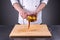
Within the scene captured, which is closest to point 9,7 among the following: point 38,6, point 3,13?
point 3,13

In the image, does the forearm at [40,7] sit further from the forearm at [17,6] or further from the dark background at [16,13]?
the forearm at [17,6]

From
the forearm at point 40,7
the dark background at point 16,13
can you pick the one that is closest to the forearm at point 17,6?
the dark background at point 16,13

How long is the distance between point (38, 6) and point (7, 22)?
0.29 metres

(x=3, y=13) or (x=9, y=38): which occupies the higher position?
(x=3, y=13)

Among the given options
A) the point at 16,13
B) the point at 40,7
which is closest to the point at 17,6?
the point at 16,13

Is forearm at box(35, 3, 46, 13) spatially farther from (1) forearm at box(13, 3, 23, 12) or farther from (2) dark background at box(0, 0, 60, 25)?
(1) forearm at box(13, 3, 23, 12)

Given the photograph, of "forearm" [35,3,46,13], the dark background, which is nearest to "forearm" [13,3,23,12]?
the dark background

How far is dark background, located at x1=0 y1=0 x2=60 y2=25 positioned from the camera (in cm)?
139

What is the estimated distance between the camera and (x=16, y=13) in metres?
1.38

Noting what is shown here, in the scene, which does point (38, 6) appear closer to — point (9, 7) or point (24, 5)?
point (24, 5)

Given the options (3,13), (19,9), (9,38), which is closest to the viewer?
(9,38)

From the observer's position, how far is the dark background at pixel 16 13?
1.39 meters

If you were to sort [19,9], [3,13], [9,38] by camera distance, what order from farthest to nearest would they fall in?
[3,13], [19,9], [9,38]

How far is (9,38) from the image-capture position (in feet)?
3.01
